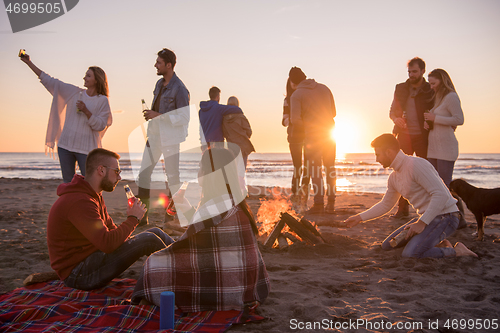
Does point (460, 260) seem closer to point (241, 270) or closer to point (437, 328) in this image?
point (437, 328)

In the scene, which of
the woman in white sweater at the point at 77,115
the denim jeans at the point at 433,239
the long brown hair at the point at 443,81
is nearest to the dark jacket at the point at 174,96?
the woman in white sweater at the point at 77,115

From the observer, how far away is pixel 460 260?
3.98 metres

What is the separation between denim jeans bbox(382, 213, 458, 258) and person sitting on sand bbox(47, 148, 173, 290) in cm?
314

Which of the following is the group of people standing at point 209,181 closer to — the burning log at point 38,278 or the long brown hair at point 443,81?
the long brown hair at point 443,81

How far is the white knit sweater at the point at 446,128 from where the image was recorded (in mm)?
5203

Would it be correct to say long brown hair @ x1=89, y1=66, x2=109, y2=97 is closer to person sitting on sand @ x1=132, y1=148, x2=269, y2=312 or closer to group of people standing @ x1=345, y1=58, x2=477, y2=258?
person sitting on sand @ x1=132, y1=148, x2=269, y2=312

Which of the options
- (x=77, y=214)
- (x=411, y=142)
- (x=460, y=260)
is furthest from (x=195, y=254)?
(x=411, y=142)

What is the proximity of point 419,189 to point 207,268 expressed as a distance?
2991 millimetres

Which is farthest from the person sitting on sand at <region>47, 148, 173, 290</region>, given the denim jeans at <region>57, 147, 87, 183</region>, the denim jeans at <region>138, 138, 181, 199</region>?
the denim jeans at <region>138, 138, 181, 199</region>

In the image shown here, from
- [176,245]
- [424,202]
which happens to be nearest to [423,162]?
[424,202]

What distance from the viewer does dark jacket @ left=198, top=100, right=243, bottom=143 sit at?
23.8 feet

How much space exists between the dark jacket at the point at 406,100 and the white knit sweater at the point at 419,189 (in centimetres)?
181

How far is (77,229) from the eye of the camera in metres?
2.84

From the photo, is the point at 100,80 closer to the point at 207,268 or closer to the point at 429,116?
the point at 207,268
